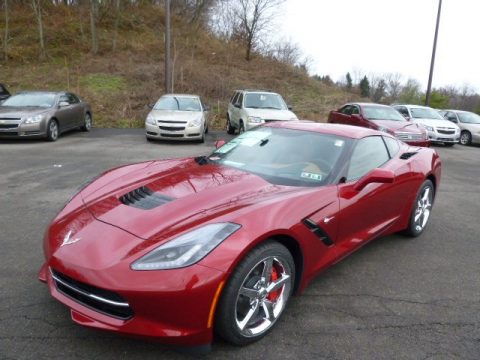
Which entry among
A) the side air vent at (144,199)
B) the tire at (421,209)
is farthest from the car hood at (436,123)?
the side air vent at (144,199)

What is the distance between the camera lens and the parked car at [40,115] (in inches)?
417

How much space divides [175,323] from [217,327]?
0.31 m

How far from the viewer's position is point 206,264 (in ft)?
7.33

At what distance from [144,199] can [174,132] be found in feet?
28.2

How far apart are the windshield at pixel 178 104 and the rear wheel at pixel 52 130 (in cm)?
293

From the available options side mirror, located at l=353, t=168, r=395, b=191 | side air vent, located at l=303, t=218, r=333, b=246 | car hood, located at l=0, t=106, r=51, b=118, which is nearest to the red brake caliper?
side air vent, located at l=303, t=218, r=333, b=246

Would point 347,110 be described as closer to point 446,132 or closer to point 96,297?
point 446,132

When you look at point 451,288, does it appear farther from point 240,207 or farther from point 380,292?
point 240,207

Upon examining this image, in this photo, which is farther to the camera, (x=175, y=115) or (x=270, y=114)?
(x=270, y=114)

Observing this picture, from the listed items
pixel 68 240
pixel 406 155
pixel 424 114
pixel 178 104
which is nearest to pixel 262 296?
pixel 68 240

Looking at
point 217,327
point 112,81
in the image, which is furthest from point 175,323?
point 112,81

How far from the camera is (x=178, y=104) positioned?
12.7 m

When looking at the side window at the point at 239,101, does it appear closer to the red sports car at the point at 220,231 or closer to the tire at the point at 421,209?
the tire at the point at 421,209

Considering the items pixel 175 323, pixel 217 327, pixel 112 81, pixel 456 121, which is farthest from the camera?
pixel 112 81
